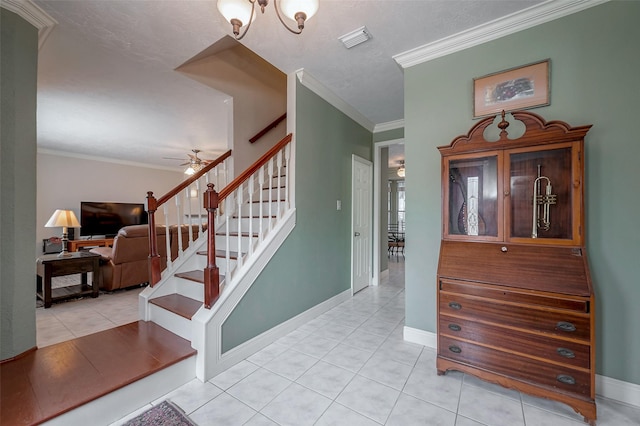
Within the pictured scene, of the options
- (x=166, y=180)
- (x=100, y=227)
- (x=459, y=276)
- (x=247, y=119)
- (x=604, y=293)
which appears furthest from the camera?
(x=166, y=180)

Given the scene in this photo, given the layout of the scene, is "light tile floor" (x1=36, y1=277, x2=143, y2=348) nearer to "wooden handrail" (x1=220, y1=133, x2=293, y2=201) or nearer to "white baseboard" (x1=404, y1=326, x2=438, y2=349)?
"wooden handrail" (x1=220, y1=133, x2=293, y2=201)

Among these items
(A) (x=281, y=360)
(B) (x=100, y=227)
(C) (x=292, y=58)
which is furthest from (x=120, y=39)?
(B) (x=100, y=227)

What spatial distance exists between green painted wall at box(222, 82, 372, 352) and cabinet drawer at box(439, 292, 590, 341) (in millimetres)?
1442

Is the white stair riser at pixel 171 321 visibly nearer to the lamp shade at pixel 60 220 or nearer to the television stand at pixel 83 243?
the lamp shade at pixel 60 220

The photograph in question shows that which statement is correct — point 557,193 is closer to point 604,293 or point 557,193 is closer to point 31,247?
point 604,293

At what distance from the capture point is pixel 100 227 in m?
7.19

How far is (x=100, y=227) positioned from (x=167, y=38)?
7253mm

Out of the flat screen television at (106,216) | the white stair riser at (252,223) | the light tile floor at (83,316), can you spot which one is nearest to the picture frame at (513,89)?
the white stair riser at (252,223)

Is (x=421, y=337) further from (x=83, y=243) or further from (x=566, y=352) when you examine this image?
(x=83, y=243)

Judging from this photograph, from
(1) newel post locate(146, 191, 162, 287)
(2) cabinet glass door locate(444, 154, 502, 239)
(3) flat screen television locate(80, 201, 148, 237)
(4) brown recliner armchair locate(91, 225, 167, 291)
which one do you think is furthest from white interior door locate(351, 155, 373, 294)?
(3) flat screen television locate(80, 201, 148, 237)

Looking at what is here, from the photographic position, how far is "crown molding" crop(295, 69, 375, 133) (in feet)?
9.08

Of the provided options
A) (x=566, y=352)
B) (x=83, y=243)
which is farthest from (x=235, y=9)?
(x=83, y=243)

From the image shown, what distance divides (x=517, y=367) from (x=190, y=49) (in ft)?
12.0

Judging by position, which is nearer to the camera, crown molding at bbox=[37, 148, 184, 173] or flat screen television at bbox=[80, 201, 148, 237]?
crown molding at bbox=[37, 148, 184, 173]
